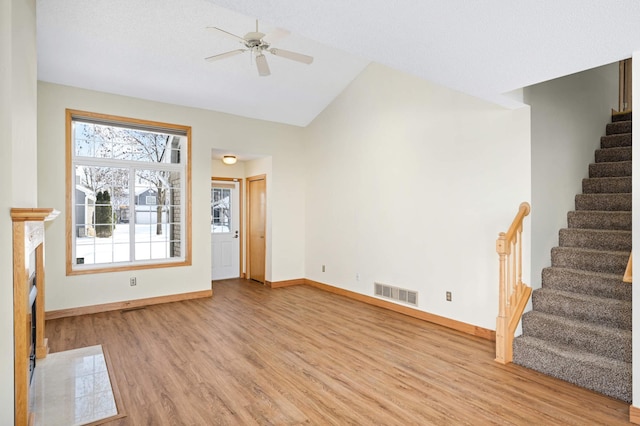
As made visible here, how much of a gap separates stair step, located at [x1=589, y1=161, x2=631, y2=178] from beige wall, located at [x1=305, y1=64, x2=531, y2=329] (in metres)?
1.42

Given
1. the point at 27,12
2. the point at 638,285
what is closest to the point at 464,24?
the point at 638,285

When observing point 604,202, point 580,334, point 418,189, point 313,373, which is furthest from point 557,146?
point 313,373

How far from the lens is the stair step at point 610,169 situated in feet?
13.7

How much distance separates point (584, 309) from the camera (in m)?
3.26

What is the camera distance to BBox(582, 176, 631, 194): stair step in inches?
159

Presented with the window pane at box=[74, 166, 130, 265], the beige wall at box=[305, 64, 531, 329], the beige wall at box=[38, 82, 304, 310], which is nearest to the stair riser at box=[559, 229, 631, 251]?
the beige wall at box=[305, 64, 531, 329]

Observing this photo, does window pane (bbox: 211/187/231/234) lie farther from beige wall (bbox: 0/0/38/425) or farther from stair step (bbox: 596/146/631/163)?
stair step (bbox: 596/146/631/163)

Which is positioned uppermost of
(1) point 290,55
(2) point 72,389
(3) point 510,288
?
(1) point 290,55

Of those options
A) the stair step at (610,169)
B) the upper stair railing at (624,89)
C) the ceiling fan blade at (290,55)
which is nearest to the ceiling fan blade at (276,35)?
the ceiling fan blade at (290,55)

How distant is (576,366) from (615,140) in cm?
305

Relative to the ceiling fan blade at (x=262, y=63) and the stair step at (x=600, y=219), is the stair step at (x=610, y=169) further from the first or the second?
the ceiling fan blade at (x=262, y=63)

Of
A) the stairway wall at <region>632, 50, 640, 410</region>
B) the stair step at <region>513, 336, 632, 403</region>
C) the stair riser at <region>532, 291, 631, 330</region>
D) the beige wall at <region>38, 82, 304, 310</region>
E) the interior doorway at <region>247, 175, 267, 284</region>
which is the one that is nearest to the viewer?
the stairway wall at <region>632, 50, 640, 410</region>

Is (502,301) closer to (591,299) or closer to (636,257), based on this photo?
(591,299)

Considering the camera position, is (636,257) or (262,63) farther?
(262,63)
